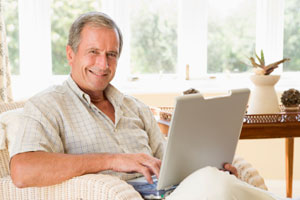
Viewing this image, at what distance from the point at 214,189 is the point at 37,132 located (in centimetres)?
66

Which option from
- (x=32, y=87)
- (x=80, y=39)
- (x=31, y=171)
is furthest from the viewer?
(x=32, y=87)

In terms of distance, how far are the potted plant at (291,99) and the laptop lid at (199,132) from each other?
1.13m

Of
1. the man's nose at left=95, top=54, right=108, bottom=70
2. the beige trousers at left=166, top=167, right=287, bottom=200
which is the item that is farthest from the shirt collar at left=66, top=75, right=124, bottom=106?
the beige trousers at left=166, top=167, right=287, bottom=200

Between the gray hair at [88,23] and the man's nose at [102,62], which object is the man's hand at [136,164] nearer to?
the man's nose at [102,62]

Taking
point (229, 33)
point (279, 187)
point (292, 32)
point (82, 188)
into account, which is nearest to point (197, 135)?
point (82, 188)

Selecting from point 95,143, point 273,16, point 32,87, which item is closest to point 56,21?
A: point 32,87

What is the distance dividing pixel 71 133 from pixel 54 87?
240mm

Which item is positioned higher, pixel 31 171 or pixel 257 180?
pixel 31 171

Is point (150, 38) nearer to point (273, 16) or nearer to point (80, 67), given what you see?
point (273, 16)

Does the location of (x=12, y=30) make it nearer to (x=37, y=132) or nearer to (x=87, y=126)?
(x=87, y=126)

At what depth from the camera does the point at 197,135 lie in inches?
59.9

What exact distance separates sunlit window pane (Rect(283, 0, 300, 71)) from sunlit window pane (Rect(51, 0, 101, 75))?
1598 millimetres

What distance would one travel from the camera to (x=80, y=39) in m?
1.95

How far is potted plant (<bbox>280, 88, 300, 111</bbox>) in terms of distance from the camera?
2709 mm
